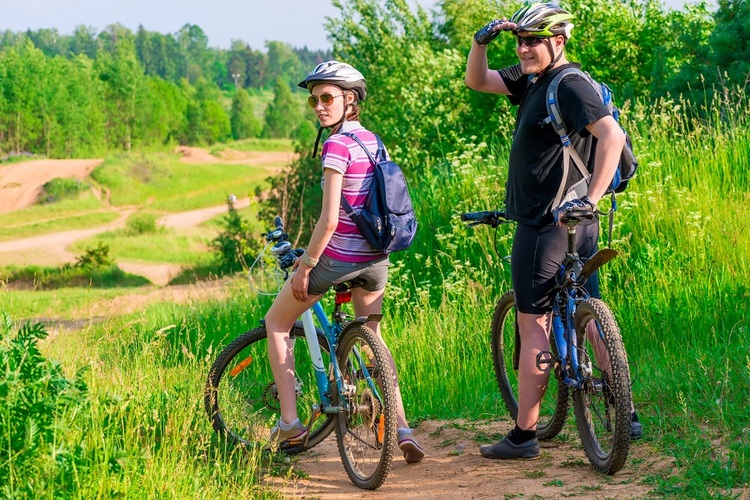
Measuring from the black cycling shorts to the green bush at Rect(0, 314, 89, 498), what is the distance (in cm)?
217

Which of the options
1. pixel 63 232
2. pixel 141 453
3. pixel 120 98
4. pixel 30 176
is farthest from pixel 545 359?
pixel 120 98

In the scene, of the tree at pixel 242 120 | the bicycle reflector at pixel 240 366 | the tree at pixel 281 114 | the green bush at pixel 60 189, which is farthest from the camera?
the tree at pixel 242 120

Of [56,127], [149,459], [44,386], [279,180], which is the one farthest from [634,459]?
[56,127]

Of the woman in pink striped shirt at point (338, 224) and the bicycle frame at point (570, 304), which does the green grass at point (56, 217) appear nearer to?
the woman in pink striped shirt at point (338, 224)

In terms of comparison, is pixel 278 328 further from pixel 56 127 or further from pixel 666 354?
pixel 56 127

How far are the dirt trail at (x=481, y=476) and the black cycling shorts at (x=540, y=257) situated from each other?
861 mm

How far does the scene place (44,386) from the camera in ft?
15.1

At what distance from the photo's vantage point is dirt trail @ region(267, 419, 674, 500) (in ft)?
16.5

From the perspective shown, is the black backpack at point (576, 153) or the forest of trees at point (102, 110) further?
the forest of trees at point (102, 110)

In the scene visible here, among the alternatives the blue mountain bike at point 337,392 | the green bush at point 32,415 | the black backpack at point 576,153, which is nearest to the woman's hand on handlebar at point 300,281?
the blue mountain bike at point 337,392

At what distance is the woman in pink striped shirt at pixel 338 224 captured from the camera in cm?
503

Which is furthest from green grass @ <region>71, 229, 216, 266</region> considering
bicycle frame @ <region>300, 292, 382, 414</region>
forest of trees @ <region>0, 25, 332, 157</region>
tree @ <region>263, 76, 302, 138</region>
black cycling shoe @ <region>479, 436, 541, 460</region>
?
tree @ <region>263, 76, 302, 138</region>

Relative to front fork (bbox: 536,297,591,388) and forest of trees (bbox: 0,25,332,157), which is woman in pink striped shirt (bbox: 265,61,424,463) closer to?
front fork (bbox: 536,297,591,388)

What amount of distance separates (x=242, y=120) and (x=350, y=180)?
109856mm
